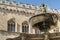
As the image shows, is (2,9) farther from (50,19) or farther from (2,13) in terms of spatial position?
(50,19)

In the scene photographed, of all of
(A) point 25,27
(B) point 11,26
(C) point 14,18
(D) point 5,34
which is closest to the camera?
(D) point 5,34

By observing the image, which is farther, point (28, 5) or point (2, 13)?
point (28, 5)

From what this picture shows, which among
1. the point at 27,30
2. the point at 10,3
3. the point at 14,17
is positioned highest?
the point at 10,3

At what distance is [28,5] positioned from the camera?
1449 inches

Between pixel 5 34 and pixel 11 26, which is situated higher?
pixel 11 26

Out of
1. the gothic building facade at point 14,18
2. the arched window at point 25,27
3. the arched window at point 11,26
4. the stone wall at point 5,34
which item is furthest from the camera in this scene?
the arched window at point 25,27

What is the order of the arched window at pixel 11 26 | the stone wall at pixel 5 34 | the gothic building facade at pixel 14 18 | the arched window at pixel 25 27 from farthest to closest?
the arched window at pixel 25 27 < the arched window at pixel 11 26 < the gothic building facade at pixel 14 18 < the stone wall at pixel 5 34

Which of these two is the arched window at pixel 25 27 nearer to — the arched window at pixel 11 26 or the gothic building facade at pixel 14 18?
the gothic building facade at pixel 14 18

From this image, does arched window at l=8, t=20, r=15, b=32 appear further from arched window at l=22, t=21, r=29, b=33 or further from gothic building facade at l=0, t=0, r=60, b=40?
arched window at l=22, t=21, r=29, b=33

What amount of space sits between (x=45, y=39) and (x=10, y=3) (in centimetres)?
2190

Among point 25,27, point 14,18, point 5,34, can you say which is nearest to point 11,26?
point 14,18

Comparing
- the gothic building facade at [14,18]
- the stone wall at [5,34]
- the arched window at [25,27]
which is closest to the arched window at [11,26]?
the gothic building facade at [14,18]

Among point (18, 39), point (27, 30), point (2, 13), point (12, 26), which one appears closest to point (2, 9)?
point (2, 13)

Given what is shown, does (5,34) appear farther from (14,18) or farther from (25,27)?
(25,27)
